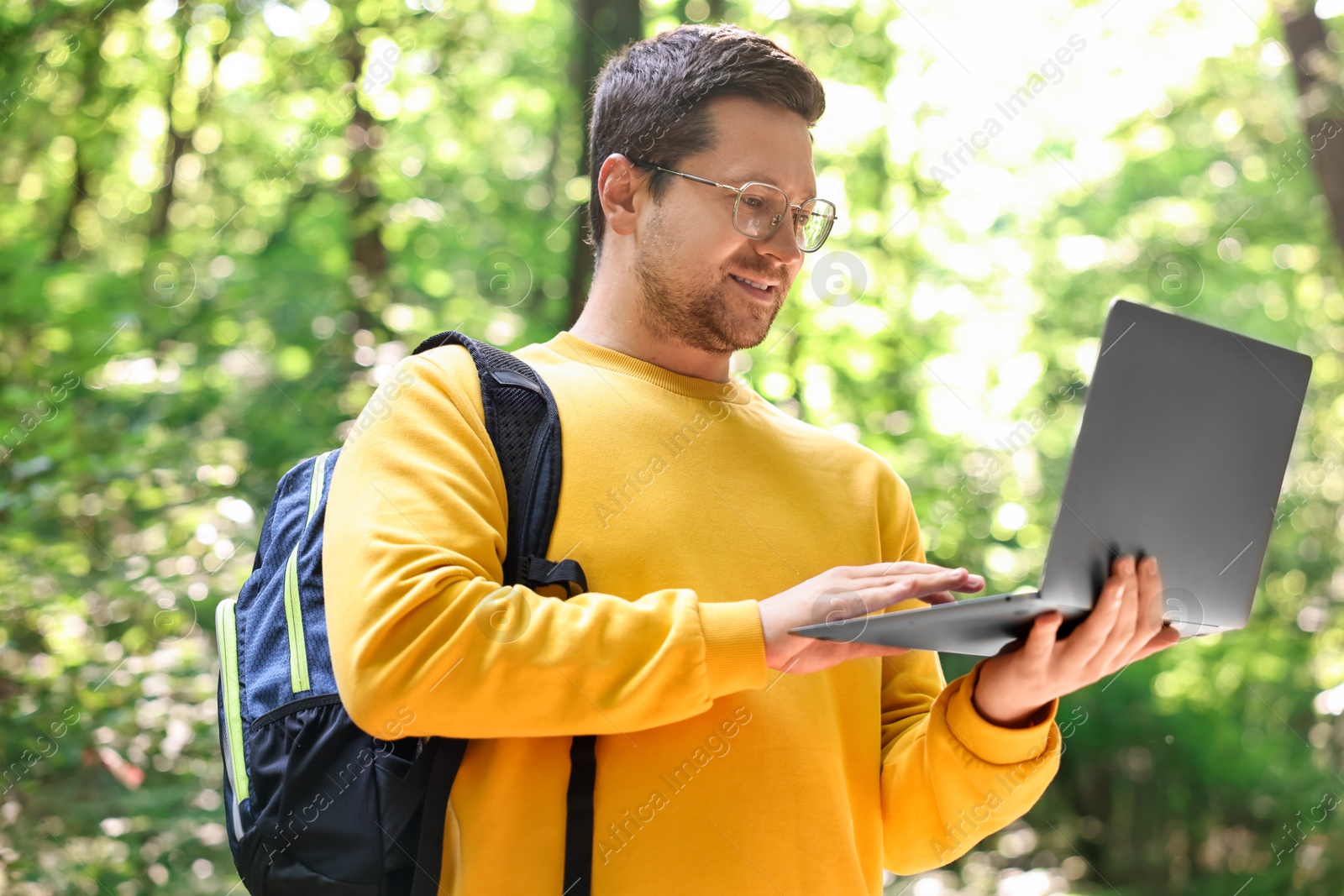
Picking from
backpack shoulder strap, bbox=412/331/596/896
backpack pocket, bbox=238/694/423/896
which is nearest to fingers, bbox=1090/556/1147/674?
backpack shoulder strap, bbox=412/331/596/896

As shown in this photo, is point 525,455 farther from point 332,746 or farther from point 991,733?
point 991,733

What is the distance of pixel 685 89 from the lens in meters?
1.76

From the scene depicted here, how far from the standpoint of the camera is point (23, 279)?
11.7 feet

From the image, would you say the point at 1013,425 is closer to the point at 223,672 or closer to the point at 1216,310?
the point at 1216,310

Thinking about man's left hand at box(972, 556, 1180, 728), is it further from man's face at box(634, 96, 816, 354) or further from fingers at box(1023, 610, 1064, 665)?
man's face at box(634, 96, 816, 354)

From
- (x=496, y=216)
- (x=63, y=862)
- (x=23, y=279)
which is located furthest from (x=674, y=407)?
(x=496, y=216)

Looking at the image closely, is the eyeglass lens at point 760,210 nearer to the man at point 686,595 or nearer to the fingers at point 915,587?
the man at point 686,595

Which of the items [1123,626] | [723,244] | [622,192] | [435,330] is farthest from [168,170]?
[1123,626]

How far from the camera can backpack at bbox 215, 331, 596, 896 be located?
1326 mm

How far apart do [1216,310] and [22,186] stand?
8.20 meters

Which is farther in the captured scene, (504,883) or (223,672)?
(223,672)

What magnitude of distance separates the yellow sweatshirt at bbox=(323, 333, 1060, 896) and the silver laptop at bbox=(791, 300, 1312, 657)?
23 cm

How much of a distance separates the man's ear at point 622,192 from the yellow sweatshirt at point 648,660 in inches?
8.6

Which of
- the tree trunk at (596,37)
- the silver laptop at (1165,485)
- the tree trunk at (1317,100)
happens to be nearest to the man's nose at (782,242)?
the silver laptop at (1165,485)
